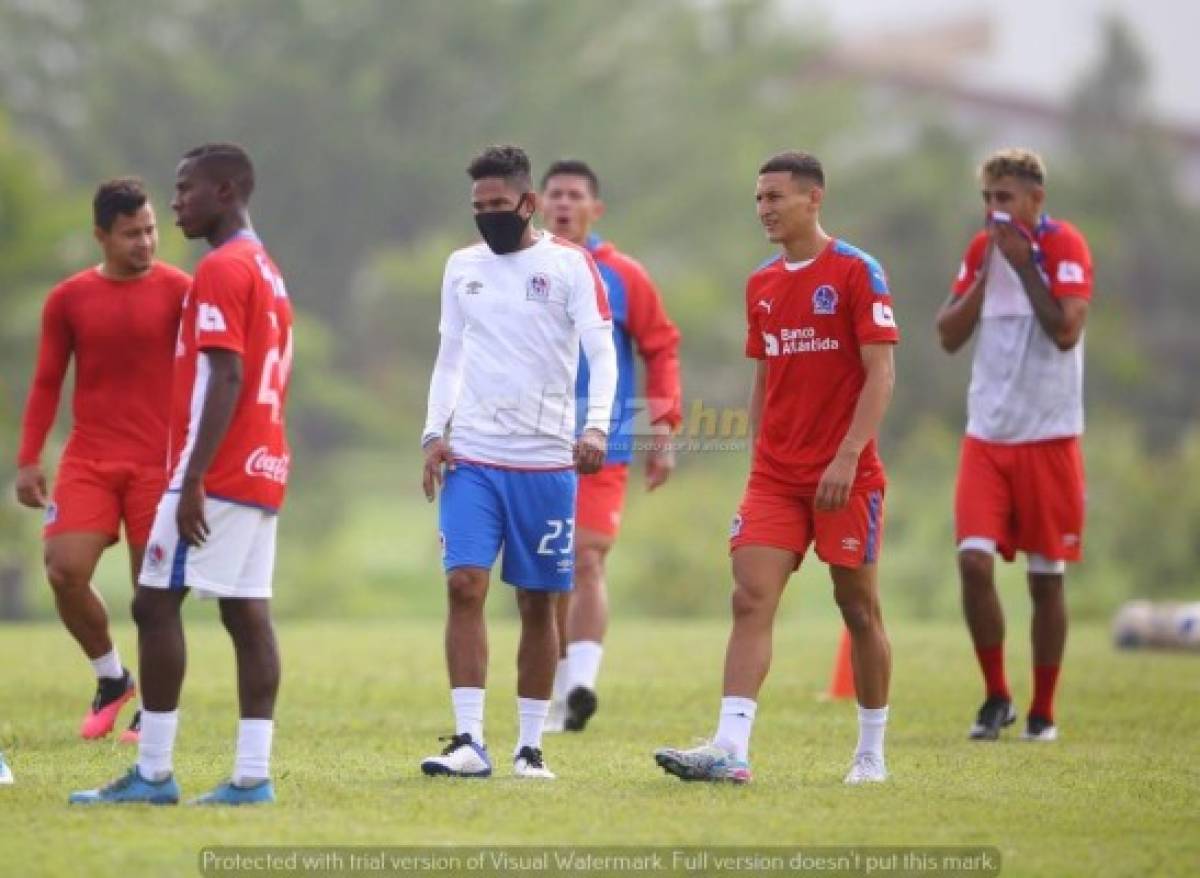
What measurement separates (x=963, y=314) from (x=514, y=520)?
3.62 metres

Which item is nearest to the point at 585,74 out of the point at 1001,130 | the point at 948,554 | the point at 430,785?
the point at 948,554

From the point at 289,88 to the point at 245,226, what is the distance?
41058 mm

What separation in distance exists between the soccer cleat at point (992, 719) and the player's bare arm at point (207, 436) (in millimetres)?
5043

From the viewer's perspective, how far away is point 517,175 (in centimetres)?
951

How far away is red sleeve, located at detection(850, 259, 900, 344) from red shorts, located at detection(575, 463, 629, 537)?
3.30m

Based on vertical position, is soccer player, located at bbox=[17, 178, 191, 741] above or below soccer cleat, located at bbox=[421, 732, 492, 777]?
above

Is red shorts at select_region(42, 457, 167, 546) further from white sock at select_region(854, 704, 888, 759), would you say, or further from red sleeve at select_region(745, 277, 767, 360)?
white sock at select_region(854, 704, 888, 759)

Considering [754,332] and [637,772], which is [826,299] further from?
[637,772]

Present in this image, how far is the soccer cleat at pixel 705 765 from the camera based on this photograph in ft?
29.4

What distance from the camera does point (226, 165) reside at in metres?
8.30

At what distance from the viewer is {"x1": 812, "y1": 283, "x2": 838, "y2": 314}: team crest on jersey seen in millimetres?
9281

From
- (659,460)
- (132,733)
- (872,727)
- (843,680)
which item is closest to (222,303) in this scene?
(872,727)

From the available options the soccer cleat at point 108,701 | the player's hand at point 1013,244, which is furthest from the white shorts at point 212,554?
the player's hand at point 1013,244

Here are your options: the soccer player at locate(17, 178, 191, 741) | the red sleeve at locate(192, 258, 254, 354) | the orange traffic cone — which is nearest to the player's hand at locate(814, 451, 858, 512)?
the red sleeve at locate(192, 258, 254, 354)
